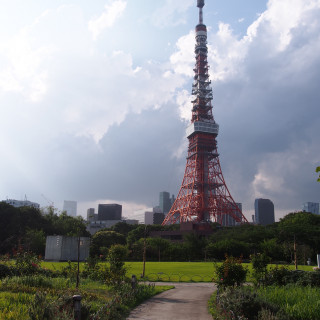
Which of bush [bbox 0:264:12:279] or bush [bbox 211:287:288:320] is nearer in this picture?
bush [bbox 211:287:288:320]

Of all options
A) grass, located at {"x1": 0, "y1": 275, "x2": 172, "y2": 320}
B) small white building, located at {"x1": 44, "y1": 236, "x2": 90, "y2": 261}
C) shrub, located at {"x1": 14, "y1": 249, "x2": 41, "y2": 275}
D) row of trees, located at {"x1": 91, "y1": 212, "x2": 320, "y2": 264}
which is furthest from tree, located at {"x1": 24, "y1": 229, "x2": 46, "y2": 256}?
grass, located at {"x1": 0, "y1": 275, "x2": 172, "y2": 320}

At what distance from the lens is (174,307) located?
15.6 metres

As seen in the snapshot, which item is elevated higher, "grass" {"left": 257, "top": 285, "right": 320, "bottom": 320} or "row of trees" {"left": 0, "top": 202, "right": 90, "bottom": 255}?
"row of trees" {"left": 0, "top": 202, "right": 90, "bottom": 255}

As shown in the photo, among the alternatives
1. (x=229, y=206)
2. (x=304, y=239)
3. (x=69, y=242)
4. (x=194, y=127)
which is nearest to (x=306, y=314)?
(x=69, y=242)

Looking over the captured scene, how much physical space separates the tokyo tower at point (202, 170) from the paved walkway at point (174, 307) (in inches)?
2847

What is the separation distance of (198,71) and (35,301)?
111m

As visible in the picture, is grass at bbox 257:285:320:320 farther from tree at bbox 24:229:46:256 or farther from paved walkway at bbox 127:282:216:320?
tree at bbox 24:229:46:256

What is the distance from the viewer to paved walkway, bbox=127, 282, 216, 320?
44.6 ft

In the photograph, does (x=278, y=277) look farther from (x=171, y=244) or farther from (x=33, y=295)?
(x=171, y=244)

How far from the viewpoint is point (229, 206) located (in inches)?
3851

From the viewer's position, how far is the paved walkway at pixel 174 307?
1359cm

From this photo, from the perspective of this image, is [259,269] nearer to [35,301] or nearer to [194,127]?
[35,301]

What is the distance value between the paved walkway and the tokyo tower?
72312mm

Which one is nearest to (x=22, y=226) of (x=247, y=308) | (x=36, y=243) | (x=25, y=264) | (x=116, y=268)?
(x=36, y=243)
